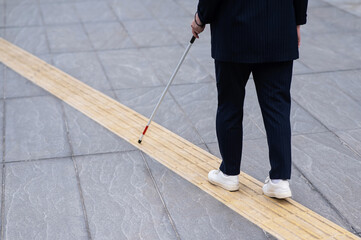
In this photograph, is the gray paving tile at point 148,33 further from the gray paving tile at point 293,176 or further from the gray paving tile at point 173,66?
the gray paving tile at point 293,176

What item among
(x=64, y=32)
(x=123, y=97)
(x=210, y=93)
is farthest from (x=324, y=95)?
(x=64, y=32)

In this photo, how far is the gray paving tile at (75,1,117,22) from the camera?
721 centimetres

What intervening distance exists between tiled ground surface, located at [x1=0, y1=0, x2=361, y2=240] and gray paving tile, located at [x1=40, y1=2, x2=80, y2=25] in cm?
5

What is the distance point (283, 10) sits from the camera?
298cm

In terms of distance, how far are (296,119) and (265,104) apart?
1.38 m

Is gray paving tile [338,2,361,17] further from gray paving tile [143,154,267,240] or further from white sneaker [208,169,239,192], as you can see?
gray paving tile [143,154,267,240]

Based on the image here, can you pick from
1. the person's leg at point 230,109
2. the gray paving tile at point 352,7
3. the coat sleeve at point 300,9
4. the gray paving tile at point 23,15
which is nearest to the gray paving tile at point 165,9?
the gray paving tile at point 23,15

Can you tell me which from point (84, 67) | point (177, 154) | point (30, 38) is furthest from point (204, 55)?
point (177, 154)

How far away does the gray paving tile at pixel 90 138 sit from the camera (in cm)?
403

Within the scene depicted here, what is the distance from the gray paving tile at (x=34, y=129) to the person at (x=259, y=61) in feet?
4.24

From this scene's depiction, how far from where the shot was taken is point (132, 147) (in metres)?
4.06

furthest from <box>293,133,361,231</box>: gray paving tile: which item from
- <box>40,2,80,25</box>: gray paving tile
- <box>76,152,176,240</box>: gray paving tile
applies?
<box>40,2,80,25</box>: gray paving tile

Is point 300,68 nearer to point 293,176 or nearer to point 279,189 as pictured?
point 293,176

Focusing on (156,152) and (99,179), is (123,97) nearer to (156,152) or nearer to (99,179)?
(156,152)
